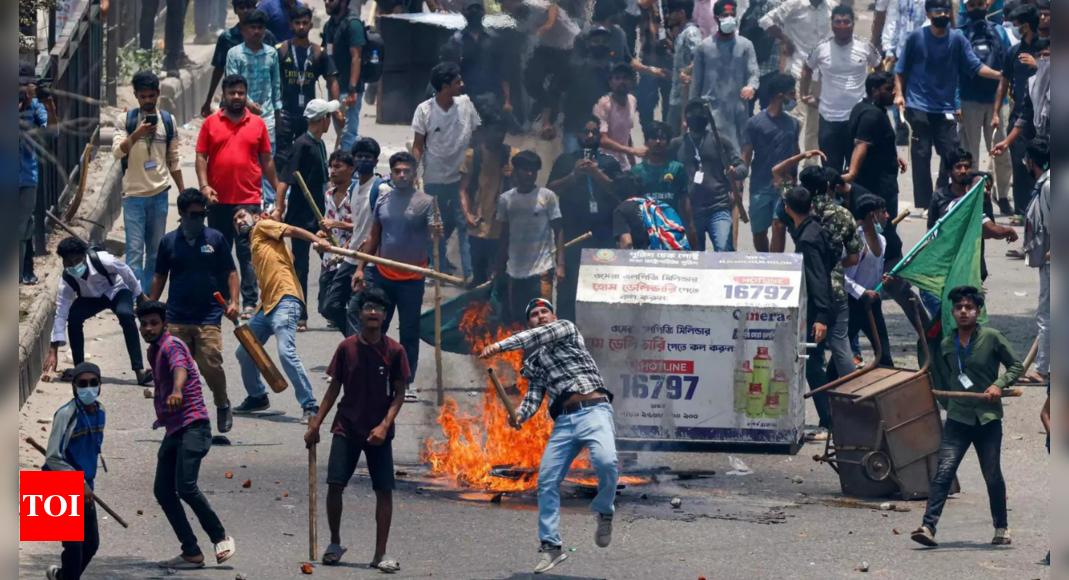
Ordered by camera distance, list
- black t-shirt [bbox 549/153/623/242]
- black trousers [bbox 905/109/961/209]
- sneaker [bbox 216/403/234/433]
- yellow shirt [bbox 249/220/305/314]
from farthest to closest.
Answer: black trousers [bbox 905/109/961/209], black t-shirt [bbox 549/153/623/242], yellow shirt [bbox 249/220/305/314], sneaker [bbox 216/403/234/433]

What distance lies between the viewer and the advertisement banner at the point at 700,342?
11.1 metres

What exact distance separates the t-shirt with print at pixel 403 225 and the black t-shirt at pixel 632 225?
4.61 ft

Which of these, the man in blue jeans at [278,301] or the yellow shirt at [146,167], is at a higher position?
the yellow shirt at [146,167]

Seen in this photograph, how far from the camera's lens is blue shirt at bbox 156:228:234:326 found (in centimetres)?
1127

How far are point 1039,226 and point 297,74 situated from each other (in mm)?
6895

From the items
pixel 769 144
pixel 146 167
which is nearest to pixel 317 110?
pixel 146 167

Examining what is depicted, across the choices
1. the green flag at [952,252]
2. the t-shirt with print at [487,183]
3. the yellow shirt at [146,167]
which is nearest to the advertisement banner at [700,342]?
the green flag at [952,252]

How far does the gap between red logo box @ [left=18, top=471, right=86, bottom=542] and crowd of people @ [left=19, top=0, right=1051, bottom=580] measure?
0.09 metres

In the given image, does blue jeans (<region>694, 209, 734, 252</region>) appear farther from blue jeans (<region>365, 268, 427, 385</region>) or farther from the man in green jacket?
the man in green jacket

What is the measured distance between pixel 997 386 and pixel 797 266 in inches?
90.2

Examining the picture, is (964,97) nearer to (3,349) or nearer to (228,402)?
(228,402)

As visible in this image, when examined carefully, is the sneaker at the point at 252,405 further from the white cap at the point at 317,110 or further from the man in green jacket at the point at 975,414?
the man in green jacket at the point at 975,414

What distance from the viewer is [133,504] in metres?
9.70

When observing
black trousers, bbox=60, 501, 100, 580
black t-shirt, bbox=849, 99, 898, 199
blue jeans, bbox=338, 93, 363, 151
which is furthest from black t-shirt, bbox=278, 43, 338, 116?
black trousers, bbox=60, 501, 100, 580
